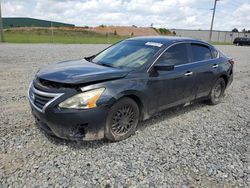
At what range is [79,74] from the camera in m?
3.54

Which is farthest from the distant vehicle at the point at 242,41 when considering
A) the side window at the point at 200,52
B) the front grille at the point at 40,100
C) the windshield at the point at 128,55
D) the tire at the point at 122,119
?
the front grille at the point at 40,100

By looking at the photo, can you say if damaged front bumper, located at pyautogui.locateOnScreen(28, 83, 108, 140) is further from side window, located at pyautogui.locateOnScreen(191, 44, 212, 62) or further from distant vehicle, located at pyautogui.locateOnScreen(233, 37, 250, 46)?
distant vehicle, located at pyautogui.locateOnScreen(233, 37, 250, 46)

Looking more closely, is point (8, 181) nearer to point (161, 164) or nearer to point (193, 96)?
point (161, 164)

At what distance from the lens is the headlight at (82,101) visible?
10.7 feet

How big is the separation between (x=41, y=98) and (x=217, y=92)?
4357 mm

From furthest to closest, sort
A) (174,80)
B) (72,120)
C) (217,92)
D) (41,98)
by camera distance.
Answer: (217,92)
(174,80)
(41,98)
(72,120)

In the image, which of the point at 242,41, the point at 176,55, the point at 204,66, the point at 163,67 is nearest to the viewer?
the point at 163,67

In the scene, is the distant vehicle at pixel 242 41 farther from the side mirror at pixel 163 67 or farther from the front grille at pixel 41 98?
the front grille at pixel 41 98

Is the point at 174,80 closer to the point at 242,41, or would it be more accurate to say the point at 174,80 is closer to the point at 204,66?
the point at 204,66

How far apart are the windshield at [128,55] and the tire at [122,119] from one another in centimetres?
70

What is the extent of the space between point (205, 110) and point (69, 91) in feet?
11.6

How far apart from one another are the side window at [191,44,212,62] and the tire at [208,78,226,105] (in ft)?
2.47

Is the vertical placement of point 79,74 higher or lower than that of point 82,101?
higher

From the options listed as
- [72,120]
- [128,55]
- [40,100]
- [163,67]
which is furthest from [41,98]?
[163,67]
